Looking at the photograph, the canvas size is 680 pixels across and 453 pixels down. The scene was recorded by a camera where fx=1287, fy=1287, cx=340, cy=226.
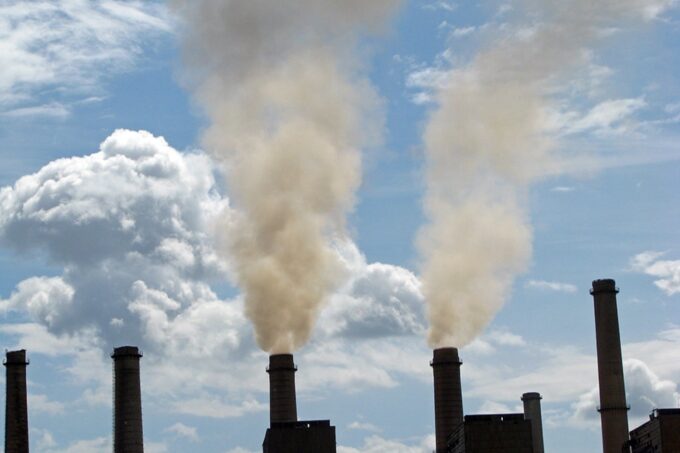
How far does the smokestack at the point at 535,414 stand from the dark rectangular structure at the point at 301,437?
2615 cm

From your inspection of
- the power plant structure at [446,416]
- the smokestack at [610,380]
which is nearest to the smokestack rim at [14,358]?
the power plant structure at [446,416]

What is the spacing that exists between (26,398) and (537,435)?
1245 inches

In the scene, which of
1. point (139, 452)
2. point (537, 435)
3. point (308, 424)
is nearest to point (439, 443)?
point (308, 424)

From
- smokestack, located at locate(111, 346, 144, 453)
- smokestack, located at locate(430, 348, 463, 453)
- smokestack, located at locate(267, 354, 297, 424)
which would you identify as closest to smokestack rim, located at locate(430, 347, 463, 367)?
smokestack, located at locate(430, 348, 463, 453)

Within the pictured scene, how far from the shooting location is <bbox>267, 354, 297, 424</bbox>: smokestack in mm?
60250

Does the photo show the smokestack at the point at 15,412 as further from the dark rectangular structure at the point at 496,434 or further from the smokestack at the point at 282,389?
the dark rectangular structure at the point at 496,434

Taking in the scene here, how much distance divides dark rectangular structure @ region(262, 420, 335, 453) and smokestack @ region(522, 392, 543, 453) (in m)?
26.2

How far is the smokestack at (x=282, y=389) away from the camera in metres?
60.2

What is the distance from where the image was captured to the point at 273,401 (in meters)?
60.8

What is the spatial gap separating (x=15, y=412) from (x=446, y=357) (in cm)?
2287

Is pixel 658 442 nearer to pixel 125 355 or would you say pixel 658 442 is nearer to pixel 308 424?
pixel 308 424

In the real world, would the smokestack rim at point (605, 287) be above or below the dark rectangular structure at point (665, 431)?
above

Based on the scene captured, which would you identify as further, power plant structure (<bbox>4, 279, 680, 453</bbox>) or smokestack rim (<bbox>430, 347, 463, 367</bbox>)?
smokestack rim (<bbox>430, 347, 463, 367</bbox>)

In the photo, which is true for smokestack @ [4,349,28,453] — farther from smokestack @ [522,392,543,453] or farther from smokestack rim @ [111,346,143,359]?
smokestack @ [522,392,543,453]
